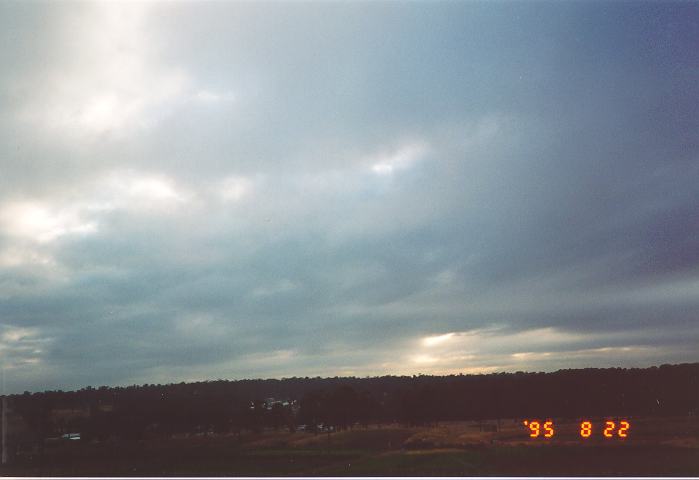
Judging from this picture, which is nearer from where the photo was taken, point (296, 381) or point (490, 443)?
point (490, 443)

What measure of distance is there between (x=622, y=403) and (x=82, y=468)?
5062 millimetres

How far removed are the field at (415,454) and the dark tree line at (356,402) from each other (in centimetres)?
12

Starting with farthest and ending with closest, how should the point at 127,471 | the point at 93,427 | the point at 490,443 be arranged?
the point at 93,427
the point at 127,471
the point at 490,443

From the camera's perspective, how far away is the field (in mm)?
4379

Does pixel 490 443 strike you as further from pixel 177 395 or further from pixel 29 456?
pixel 29 456

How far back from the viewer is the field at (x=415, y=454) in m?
4.38

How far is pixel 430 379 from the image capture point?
4.86 metres

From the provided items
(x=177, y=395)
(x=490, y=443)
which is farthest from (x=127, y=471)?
(x=490, y=443)

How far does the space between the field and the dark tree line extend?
12 centimetres
